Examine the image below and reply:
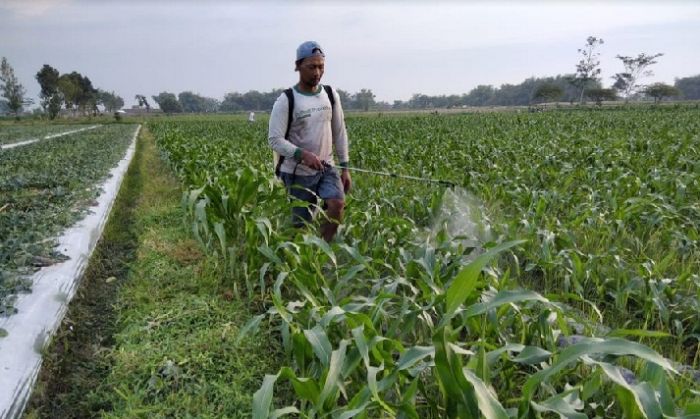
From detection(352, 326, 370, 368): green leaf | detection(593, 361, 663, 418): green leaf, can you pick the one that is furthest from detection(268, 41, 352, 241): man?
detection(593, 361, 663, 418): green leaf

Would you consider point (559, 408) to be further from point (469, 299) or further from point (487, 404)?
point (469, 299)

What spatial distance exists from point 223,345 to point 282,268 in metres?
0.52

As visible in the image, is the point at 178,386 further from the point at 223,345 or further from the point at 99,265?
the point at 99,265

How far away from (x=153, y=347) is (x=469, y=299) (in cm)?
169

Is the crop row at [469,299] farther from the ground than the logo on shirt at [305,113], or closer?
closer

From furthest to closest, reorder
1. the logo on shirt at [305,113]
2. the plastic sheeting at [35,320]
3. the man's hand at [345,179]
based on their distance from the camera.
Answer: the man's hand at [345,179] < the logo on shirt at [305,113] < the plastic sheeting at [35,320]

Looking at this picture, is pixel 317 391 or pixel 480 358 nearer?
pixel 480 358

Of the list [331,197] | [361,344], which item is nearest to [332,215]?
[331,197]

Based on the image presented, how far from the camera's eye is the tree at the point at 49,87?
49.4m

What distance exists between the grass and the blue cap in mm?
1685

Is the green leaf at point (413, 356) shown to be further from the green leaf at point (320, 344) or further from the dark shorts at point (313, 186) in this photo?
the dark shorts at point (313, 186)

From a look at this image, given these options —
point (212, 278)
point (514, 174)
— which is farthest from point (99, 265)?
point (514, 174)

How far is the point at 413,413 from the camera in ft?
4.54

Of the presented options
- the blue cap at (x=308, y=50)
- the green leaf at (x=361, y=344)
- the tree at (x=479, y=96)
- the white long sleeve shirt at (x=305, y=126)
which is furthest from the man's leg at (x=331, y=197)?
the tree at (x=479, y=96)
